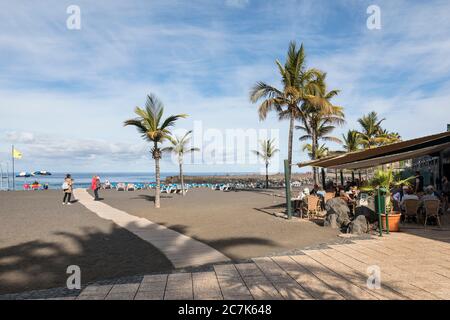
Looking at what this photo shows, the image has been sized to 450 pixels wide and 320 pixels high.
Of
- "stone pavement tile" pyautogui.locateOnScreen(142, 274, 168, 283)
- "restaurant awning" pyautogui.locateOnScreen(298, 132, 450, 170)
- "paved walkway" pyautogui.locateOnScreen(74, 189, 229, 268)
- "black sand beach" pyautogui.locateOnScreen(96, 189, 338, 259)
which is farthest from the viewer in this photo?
"restaurant awning" pyautogui.locateOnScreen(298, 132, 450, 170)

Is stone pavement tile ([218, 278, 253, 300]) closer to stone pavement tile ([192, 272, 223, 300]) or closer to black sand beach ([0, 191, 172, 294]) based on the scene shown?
stone pavement tile ([192, 272, 223, 300])

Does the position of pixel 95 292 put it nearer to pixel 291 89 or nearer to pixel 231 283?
pixel 231 283

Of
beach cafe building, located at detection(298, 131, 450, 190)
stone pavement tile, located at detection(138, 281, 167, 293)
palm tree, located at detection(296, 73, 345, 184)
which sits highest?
palm tree, located at detection(296, 73, 345, 184)

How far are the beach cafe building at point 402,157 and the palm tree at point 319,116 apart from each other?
683 cm

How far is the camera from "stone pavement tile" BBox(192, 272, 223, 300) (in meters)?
4.41

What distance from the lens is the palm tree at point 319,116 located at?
22350 mm

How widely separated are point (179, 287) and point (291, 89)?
1872cm

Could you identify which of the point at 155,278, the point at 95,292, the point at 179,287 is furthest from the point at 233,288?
the point at 95,292

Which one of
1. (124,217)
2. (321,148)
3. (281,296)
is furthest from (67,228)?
(321,148)

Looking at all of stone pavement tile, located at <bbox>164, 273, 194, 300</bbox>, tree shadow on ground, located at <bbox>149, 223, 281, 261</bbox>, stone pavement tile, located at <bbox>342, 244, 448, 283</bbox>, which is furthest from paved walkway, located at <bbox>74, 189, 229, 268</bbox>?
stone pavement tile, located at <bbox>342, 244, 448, 283</bbox>

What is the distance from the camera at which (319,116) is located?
26344 millimetres

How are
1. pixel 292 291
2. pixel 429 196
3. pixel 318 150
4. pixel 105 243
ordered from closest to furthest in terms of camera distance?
pixel 292 291, pixel 105 243, pixel 429 196, pixel 318 150
